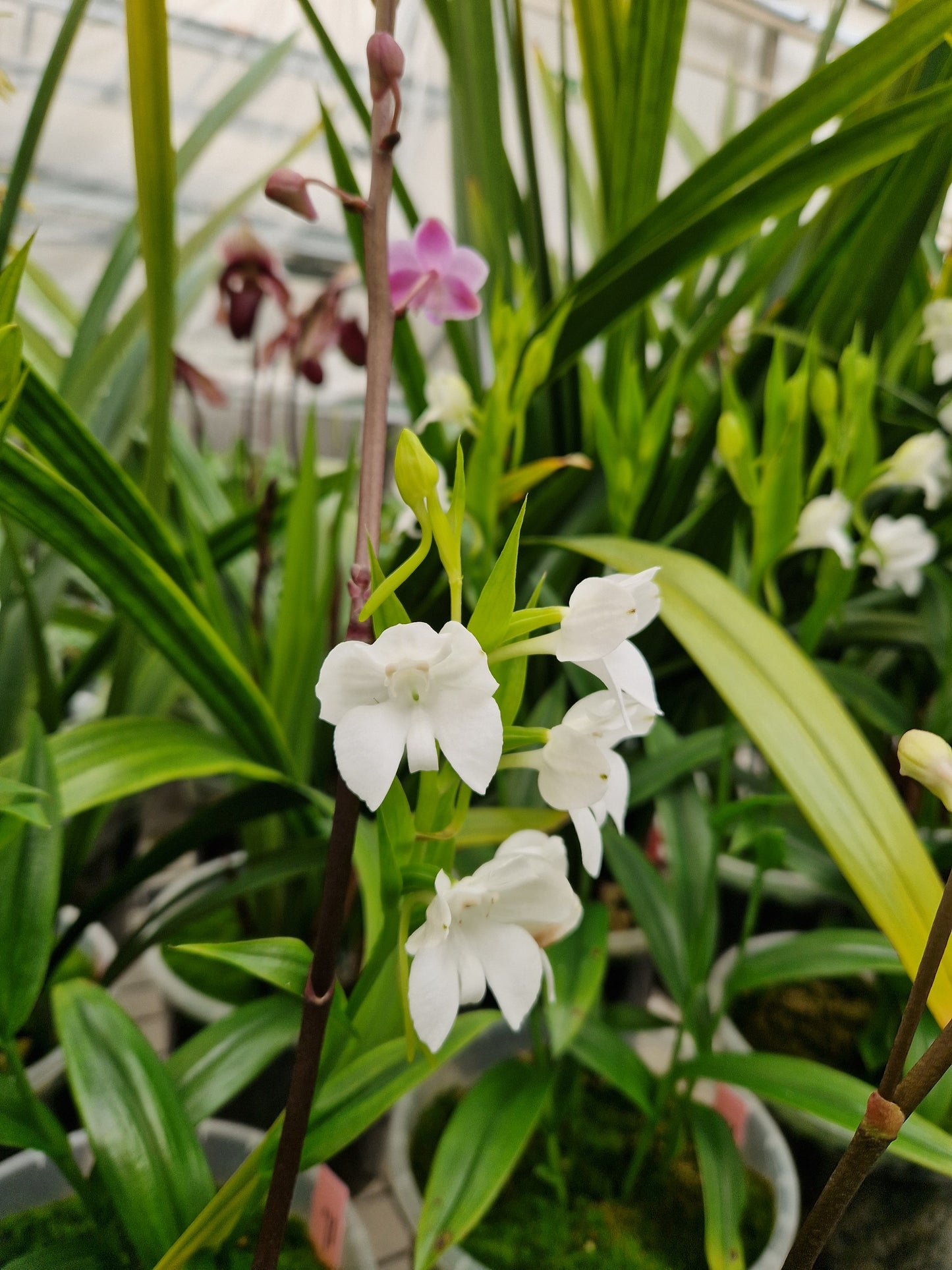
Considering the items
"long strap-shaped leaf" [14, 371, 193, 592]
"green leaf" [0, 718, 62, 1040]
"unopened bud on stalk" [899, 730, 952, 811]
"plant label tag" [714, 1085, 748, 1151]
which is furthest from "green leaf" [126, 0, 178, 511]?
"plant label tag" [714, 1085, 748, 1151]

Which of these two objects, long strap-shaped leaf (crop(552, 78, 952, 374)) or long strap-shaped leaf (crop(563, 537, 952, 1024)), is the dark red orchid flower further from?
long strap-shaped leaf (crop(563, 537, 952, 1024))

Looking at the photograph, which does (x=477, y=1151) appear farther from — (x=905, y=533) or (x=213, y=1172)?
(x=905, y=533)

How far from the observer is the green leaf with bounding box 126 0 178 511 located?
40 centimetres

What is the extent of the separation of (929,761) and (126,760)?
375 mm

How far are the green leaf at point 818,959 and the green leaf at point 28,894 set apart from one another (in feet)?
1.24

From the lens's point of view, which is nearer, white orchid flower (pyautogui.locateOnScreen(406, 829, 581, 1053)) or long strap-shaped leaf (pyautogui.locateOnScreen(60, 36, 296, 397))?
white orchid flower (pyautogui.locateOnScreen(406, 829, 581, 1053))

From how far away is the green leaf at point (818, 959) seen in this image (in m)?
0.53

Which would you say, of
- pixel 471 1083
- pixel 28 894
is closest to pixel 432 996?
pixel 28 894

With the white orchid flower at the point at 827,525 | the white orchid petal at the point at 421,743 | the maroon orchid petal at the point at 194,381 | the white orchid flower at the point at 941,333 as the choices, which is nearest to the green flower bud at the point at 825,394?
the white orchid flower at the point at 827,525

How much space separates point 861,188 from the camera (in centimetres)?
62

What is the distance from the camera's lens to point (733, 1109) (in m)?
0.54

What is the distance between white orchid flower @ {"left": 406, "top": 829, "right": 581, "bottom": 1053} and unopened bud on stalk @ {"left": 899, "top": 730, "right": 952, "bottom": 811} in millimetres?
111

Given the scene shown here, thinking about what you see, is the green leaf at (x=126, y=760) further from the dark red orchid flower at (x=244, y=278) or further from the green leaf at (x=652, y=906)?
the dark red orchid flower at (x=244, y=278)

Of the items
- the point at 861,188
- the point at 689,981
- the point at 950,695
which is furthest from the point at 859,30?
the point at 689,981
